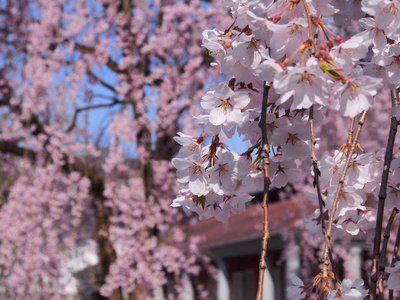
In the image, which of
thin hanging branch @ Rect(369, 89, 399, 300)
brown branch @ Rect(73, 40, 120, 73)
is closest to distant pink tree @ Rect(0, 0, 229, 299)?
brown branch @ Rect(73, 40, 120, 73)

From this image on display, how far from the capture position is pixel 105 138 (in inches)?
377

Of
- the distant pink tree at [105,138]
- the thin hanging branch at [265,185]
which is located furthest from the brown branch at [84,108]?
the thin hanging branch at [265,185]

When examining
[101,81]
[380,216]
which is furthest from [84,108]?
[380,216]

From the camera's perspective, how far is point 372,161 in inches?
65.9

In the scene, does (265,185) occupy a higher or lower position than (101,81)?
lower

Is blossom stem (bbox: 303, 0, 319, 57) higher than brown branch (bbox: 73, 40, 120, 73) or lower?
lower

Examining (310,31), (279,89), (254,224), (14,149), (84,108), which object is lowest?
(279,89)

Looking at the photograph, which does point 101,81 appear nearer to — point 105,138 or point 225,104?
point 105,138

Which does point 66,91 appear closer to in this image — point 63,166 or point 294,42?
point 63,166

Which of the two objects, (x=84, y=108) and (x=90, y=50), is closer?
(x=84, y=108)

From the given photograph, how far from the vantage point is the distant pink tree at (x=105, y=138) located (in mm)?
8172

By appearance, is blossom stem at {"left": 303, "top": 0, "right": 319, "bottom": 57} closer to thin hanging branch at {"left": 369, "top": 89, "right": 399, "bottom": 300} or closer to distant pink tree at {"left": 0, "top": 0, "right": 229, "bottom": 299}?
thin hanging branch at {"left": 369, "top": 89, "right": 399, "bottom": 300}

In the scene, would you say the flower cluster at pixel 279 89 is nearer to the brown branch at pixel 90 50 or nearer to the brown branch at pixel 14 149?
the brown branch at pixel 90 50

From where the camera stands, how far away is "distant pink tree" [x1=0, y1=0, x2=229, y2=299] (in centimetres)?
817
